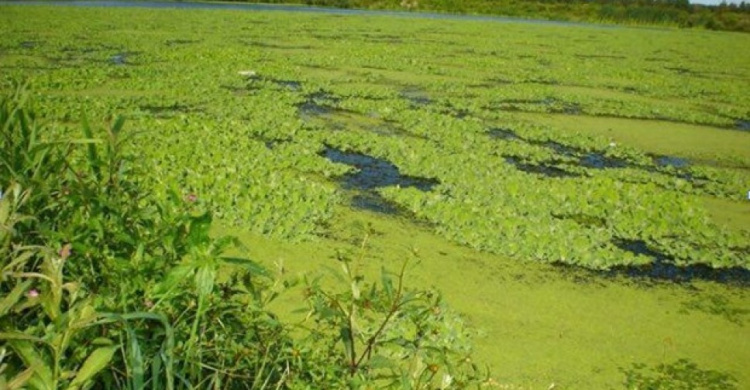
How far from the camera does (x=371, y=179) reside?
3.59 meters

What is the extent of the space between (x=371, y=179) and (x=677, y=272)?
170 cm

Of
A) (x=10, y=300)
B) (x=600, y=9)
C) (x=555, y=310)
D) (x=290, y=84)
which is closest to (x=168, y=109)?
(x=290, y=84)

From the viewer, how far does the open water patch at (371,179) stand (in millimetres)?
3186

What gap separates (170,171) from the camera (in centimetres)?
328

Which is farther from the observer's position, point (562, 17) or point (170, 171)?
point (562, 17)

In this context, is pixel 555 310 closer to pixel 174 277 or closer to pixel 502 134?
pixel 174 277

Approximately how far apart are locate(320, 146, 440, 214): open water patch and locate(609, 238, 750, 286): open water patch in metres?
1.16

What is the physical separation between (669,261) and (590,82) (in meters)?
5.40

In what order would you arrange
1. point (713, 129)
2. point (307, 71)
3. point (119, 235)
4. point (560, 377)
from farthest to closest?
1. point (307, 71)
2. point (713, 129)
3. point (560, 377)
4. point (119, 235)

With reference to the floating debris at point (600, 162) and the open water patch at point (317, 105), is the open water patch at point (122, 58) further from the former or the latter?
the floating debris at point (600, 162)

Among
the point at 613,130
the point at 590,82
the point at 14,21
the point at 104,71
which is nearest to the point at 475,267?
the point at 613,130

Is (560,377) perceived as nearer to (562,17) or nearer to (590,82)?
(590,82)

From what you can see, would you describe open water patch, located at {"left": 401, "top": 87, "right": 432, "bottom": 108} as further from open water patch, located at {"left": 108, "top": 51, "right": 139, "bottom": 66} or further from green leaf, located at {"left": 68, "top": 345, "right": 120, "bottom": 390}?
green leaf, located at {"left": 68, "top": 345, "right": 120, "bottom": 390}

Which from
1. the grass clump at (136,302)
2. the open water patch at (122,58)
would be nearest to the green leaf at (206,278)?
the grass clump at (136,302)
